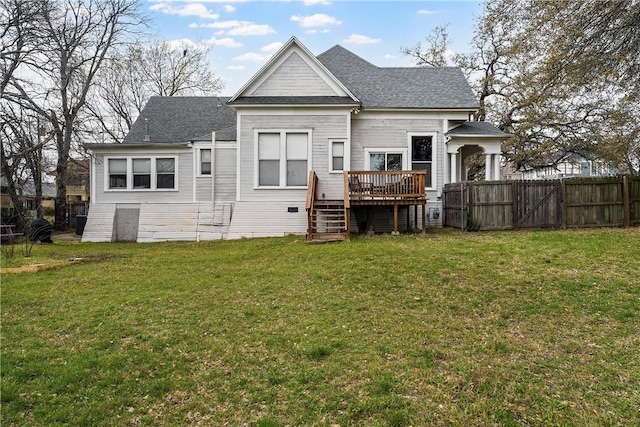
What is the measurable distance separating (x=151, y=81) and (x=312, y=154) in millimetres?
22375

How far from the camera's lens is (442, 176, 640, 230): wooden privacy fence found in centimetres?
1268

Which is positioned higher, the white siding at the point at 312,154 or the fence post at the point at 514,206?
the white siding at the point at 312,154

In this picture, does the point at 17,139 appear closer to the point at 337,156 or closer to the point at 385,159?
the point at 337,156

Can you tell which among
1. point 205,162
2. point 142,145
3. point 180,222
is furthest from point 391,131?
point 142,145

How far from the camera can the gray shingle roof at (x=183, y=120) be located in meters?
17.1

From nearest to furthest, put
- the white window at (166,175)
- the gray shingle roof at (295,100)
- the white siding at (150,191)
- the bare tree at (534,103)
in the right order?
the gray shingle roof at (295,100), the white siding at (150,191), the white window at (166,175), the bare tree at (534,103)

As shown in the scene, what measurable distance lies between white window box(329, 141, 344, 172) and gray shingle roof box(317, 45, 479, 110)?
1772 millimetres

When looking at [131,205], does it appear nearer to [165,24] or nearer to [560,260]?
[165,24]

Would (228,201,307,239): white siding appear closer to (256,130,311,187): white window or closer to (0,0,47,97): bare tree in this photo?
(256,130,311,187): white window

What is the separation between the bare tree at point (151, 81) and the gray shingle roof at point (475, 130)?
2277cm

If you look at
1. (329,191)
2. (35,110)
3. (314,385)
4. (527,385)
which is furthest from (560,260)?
(35,110)

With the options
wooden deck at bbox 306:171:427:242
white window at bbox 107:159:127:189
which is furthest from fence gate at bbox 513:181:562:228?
white window at bbox 107:159:127:189

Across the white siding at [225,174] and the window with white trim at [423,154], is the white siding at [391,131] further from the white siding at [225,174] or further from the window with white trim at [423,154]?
the white siding at [225,174]

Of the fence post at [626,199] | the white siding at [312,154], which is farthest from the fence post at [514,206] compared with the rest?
the white siding at [312,154]
